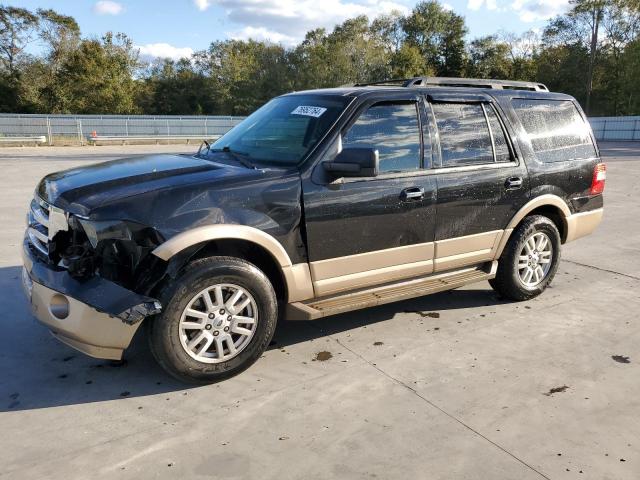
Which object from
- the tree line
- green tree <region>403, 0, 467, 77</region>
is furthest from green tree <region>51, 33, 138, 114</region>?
green tree <region>403, 0, 467, 77</region>

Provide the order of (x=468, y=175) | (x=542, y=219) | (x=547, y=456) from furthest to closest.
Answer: (x=542, y=219) < (x=468, y=175) < (x=547, y=456)

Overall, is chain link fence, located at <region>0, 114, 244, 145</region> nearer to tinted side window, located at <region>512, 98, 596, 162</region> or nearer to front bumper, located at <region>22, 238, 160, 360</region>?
tinted side window, located at <region>512, 98, 596, 162</region>

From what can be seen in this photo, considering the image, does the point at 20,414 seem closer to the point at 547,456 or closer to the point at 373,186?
the point at 373,186

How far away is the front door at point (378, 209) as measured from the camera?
382 cm

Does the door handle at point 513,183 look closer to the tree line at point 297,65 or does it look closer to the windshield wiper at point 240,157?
the windshield wiper at point 240,157

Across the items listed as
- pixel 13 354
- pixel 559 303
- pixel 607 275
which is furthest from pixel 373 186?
pixel 607 275

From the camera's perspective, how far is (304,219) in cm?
373

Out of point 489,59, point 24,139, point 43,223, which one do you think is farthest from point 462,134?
point 489,59

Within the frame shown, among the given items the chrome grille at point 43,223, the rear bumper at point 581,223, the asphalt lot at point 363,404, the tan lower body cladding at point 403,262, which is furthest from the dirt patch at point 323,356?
the rear bumper at point 581,223

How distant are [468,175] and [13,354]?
368 cm

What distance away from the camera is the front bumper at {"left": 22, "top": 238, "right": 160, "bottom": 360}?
3.16m

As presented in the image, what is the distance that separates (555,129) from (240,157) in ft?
10.1

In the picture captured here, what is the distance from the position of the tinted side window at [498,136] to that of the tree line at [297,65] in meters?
49.0

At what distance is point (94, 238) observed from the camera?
322 centimetres
